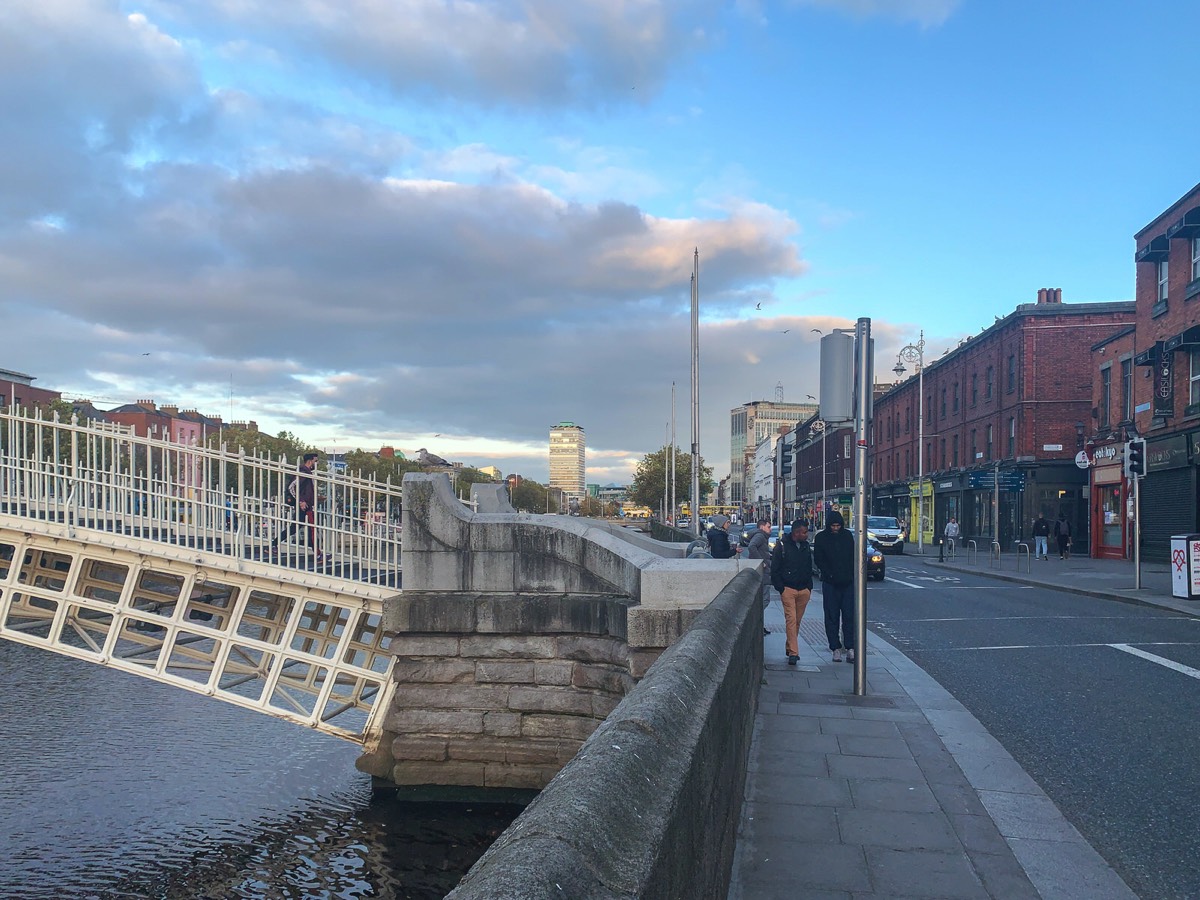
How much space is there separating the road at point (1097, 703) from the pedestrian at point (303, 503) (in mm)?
6789

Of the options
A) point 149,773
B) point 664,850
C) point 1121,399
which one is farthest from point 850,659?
point 1121,399

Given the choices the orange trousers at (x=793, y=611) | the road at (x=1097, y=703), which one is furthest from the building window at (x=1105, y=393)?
the orange trousers at (x=793, y=611)

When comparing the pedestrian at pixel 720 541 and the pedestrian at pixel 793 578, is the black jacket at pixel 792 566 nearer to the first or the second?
the pedestrian at pixel 793 578

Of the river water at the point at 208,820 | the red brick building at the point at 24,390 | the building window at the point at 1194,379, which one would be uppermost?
the red brick building at the point at 24,390

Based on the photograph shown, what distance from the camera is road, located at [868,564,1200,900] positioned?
17.5 feet

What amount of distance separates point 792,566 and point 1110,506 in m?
29.7

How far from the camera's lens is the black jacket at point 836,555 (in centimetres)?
1038

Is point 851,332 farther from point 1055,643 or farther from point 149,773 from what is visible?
point 149,773

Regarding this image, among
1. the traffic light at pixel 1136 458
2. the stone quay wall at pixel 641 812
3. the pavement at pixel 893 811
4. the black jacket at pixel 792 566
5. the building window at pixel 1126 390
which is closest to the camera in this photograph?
the stone quay wall at pixel 641 812

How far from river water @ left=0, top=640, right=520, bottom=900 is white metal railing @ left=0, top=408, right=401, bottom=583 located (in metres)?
2.59

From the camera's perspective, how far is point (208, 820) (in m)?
9.86

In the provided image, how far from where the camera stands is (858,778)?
5.84 meters

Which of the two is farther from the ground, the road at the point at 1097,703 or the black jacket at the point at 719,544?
the black jacket at the point at 719,544

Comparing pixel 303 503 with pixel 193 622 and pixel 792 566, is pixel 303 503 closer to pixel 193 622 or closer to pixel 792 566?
pixel 193 622
